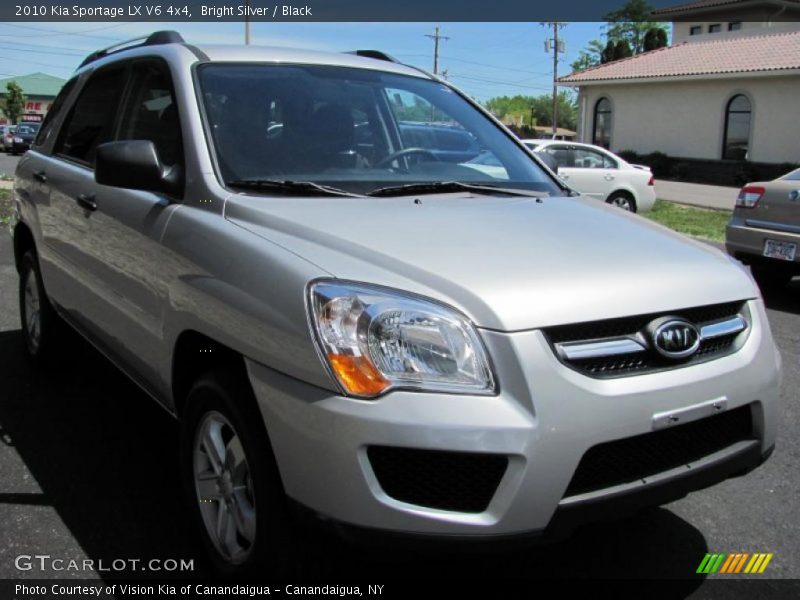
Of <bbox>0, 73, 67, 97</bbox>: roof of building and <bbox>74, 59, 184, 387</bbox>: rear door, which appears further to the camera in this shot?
<bbox>0, 73, 67, 97</bbox>: roof of building

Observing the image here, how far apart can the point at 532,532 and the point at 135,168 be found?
186 cm

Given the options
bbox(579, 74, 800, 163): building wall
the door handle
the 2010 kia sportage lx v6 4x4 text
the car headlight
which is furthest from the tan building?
the car headlight

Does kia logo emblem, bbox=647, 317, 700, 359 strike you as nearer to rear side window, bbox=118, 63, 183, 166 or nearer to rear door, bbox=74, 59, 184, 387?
rear door, bbox=74, 59, 184, 387

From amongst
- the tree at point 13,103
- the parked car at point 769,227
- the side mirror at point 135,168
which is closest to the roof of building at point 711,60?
the parked car at point 769,227

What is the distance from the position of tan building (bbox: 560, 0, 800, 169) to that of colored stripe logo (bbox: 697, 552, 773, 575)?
25982mm

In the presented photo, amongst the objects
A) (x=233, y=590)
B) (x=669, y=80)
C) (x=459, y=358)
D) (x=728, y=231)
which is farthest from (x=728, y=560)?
(x=669, y=80)

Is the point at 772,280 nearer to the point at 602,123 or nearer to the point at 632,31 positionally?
the point at 602,123

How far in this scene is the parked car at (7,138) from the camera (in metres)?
36.5

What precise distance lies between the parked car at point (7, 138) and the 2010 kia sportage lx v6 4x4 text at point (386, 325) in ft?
122

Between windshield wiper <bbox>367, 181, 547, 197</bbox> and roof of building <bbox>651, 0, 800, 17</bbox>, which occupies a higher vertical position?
roof of building <bbox>651, 0, 800, 17</bbox>

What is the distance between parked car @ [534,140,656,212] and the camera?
14125mm

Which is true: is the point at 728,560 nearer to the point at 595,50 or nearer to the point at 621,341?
the point at 621,341

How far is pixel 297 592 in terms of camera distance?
230 centimetres

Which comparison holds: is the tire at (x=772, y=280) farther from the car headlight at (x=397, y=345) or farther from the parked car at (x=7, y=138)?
the parked car at (x=7, y=138)
